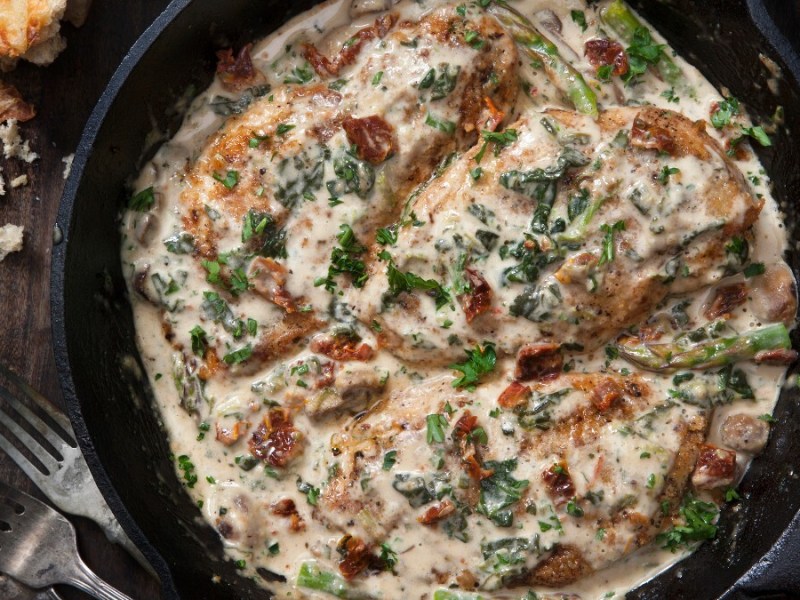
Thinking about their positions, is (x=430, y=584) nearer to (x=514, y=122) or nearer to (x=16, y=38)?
(x=514, y=122)

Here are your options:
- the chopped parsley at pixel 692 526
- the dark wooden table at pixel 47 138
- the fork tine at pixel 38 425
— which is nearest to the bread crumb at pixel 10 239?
the dark wooden table at pixel 47 138

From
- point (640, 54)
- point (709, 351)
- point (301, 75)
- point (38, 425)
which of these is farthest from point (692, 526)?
point (38, 425)

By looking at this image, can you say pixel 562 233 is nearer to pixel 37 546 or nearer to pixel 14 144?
pixel 14 144

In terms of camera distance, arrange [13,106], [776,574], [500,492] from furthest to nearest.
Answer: [13,106] → [500,492] → [776,574]

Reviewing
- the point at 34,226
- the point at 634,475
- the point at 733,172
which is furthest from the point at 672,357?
the point at 34,226

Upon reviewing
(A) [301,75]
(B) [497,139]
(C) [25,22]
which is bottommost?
(B) [497,139]
